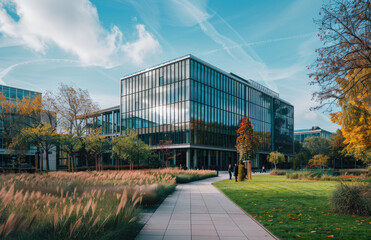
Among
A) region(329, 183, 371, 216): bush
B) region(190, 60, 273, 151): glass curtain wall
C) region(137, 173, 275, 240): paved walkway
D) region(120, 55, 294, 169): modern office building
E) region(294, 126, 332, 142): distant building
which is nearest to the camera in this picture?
region(137, 173, 275, 240): paved walkway

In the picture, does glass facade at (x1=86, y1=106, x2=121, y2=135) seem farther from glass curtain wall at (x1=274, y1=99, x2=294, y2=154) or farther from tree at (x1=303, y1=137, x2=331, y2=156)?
tree at (x1=303, y1=137, x2=331, y2=156)

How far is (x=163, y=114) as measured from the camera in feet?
171

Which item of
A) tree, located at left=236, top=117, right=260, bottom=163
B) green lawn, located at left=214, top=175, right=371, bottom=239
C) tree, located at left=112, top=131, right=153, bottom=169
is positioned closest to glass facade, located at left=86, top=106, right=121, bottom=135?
tree, located at left=112, top=131, right=153, bottom=169

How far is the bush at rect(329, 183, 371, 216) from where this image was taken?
883 centimetres

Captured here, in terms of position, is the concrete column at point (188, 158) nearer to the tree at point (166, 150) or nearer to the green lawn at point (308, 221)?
the tree at point (166, 150)

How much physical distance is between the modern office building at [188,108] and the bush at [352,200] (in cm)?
3834

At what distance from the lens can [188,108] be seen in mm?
48031

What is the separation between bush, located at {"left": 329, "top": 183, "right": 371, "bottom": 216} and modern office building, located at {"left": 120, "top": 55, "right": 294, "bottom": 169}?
3834cm

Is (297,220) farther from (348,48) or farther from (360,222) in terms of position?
(348,48)

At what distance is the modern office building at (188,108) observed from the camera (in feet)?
160

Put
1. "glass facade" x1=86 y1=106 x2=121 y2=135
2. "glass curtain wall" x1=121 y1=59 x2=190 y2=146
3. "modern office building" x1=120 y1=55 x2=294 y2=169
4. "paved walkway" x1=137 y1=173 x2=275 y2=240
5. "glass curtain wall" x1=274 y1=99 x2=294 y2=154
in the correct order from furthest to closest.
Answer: "glass curtain wall" x1=274 y1=99 x2=294 y2=154 → "glass facade" x1=86 y1=106 x2=121 y2=135 → "glass curtain wall" x1=121 y1=59 x2=190 y2=146 → "modern office building" x1=120 y1=55 x2=294 y2=169 → "paved walkway" x1=137 y1=173 x2=275 y2=240

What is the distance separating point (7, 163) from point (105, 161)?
19.3 metres

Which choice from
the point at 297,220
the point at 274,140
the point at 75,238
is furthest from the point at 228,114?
the point at 75,238

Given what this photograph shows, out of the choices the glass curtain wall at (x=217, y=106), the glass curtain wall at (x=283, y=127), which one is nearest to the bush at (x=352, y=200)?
the glass curtain wall at (x=217, y=106)
